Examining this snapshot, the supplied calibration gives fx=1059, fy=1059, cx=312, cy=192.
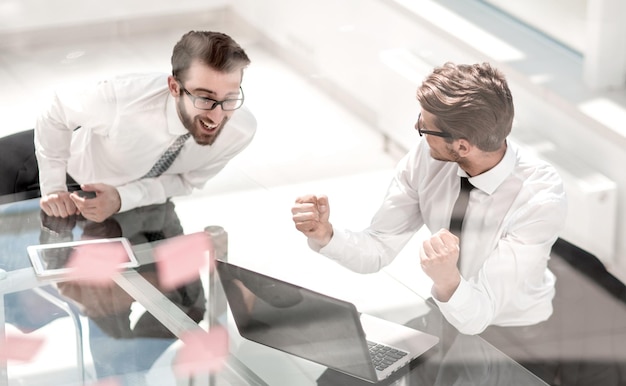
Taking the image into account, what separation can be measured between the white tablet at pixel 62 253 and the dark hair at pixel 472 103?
80 cm

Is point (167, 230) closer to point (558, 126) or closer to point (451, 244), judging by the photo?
point (451, 244)

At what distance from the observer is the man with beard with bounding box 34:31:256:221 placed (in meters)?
2.56

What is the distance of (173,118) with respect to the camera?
260 centimetres

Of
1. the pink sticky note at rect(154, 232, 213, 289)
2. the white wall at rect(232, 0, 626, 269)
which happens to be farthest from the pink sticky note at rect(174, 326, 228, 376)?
the white wall at rect(232, 0, 626, 269)

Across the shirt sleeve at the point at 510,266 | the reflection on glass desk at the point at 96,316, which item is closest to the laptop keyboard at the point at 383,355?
the shirt sleeve at the point at 510,266

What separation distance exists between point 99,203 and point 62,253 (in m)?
0.19

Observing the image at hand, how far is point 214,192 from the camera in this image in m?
2.82

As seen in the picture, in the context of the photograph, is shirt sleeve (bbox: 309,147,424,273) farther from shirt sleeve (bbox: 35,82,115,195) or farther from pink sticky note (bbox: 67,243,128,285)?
shirt sleeve (bbox: 35,82,115,195)

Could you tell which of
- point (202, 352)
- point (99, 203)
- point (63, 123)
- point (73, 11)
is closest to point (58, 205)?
point (99, 203)

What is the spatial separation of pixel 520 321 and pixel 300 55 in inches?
67.8

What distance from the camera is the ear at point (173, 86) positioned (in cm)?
257

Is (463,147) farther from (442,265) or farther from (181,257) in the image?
(181,257)

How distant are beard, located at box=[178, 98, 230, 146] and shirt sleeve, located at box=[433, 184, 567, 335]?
756 millimetres

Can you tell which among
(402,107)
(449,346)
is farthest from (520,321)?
(402,107)
